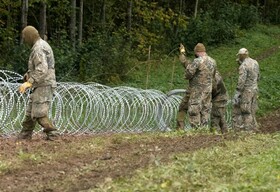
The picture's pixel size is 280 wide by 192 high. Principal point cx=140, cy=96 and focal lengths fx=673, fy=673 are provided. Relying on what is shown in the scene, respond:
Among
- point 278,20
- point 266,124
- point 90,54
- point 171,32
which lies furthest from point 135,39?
point 278,20

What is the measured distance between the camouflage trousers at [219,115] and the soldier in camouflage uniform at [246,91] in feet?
1.35

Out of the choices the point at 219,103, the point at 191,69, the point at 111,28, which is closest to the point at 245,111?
the point at 219,103

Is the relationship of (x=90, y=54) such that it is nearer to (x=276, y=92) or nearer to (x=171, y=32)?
(x=276, y=92)

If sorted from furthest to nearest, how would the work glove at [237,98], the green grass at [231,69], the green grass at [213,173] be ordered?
the green grass at [231,69], the work glove at [237,98], the green grass at [213,173]

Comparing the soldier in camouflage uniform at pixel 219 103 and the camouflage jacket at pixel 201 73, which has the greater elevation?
the camouflage jacket at pixel 201 73

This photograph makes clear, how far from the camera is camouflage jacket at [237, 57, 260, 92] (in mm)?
16047

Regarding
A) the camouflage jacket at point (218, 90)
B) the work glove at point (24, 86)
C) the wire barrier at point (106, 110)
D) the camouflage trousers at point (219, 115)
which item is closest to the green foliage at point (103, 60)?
the wire barrier at point (106, 110)

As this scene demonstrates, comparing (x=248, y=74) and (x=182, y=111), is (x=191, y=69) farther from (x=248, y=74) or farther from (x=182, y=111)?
(x=248, y=74)

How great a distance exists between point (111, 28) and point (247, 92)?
20.4 m

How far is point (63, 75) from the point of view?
23.6 metres

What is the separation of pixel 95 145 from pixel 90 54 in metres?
14.4

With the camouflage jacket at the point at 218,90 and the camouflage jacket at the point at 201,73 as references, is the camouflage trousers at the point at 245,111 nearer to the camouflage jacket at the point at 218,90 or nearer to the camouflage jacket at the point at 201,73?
the camouflage jacket at the point at 218,90

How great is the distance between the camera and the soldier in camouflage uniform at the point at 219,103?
16.2 meters

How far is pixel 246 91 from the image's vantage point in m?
16.2
